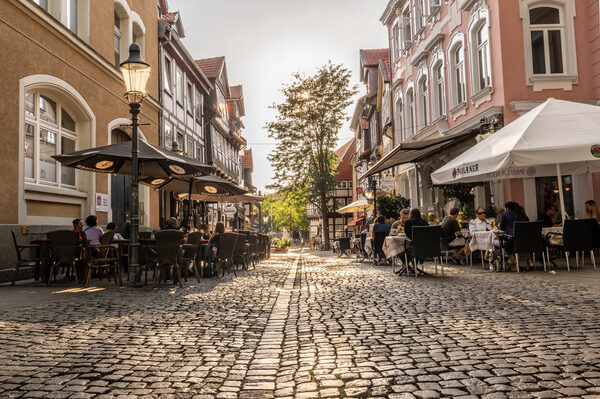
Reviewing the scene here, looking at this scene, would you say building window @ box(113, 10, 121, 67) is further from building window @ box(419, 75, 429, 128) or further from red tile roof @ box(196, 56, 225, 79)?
red tile roof @ box(196, 56, 225, 79)

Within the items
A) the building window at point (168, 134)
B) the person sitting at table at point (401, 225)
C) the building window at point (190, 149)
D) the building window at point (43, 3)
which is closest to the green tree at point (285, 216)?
the building window at point (190, 149)

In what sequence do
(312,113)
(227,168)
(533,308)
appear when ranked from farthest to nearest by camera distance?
(227,168) < (312,113) < (533,308)

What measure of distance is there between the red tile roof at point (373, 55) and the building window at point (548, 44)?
22.4 m

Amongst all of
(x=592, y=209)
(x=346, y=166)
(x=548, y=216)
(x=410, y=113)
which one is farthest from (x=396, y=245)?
(x=346, y=166)

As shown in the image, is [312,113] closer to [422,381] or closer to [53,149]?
[53,149]

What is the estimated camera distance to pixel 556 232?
35.0 feet

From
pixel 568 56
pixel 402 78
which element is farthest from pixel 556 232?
pixel 402 78

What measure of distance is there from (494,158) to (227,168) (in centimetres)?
3262

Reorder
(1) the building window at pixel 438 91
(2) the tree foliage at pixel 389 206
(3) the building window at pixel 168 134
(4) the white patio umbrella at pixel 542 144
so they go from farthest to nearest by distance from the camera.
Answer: (3) the building window at pixel 168 134
(1) the building window at pixel 438 91
(2) the tree foliage at pixel 389 206
(4) the white patio umbrella at pixel 542 144

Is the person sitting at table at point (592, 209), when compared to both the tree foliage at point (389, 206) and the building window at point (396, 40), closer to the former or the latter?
the tree foliage at point (389, 206)


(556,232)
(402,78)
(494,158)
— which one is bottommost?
(556,232)

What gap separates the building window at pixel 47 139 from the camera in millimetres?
11812

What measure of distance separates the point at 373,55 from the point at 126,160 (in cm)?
2982

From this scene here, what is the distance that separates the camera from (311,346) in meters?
4.38
